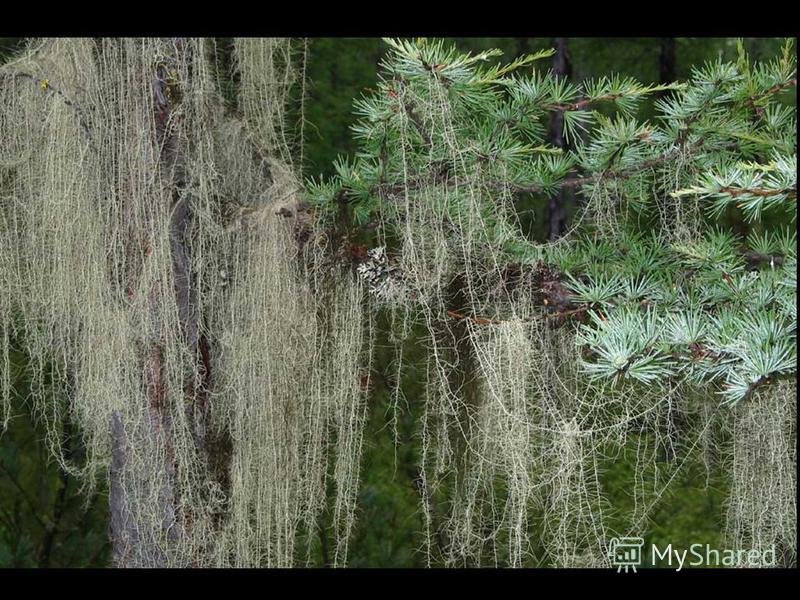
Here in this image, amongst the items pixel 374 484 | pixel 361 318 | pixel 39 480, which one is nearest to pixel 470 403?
pixel 361 318

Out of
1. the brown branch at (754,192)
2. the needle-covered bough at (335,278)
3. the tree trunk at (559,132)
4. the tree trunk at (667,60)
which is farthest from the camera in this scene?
the tree trunk at (667,60)

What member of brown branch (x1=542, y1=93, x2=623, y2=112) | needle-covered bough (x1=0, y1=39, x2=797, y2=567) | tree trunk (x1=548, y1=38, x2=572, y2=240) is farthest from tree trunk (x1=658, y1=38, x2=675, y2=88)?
brown branch (x1=542, y1=93, x2=623, y2=112)

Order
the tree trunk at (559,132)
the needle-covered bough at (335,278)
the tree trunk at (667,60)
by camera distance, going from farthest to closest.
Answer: the tree trunk at (667,60)
the tree trunk at (559,132)
the needle-covered bough at (335,278)

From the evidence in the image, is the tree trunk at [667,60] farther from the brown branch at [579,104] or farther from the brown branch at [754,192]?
the brown branch at [754,192]

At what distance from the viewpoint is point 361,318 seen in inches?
86.7

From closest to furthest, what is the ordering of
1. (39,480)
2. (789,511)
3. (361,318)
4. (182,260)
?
(789,511)
(361,318)
(182,260)
(39,480)

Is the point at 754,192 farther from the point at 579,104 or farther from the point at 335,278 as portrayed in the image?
the point at 335,278

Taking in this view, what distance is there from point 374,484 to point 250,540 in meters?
2.19

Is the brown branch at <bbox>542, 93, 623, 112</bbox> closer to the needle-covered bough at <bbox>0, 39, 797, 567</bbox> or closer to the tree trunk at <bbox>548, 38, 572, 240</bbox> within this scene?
the needle-covered bough at <bbox>0, 39, 797, 567</bbox>

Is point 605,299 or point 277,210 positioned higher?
point 277,210

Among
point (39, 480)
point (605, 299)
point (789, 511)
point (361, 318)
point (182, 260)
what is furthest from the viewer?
point (39, 480)

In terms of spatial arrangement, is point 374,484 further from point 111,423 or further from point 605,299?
point 605,299

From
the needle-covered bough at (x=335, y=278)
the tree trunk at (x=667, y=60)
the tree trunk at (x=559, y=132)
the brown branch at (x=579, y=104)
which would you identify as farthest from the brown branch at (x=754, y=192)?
the tree trunk at (x=667, y=60)

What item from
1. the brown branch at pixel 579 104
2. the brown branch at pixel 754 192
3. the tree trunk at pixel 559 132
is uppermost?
the tree trunk at pixel 559 132
